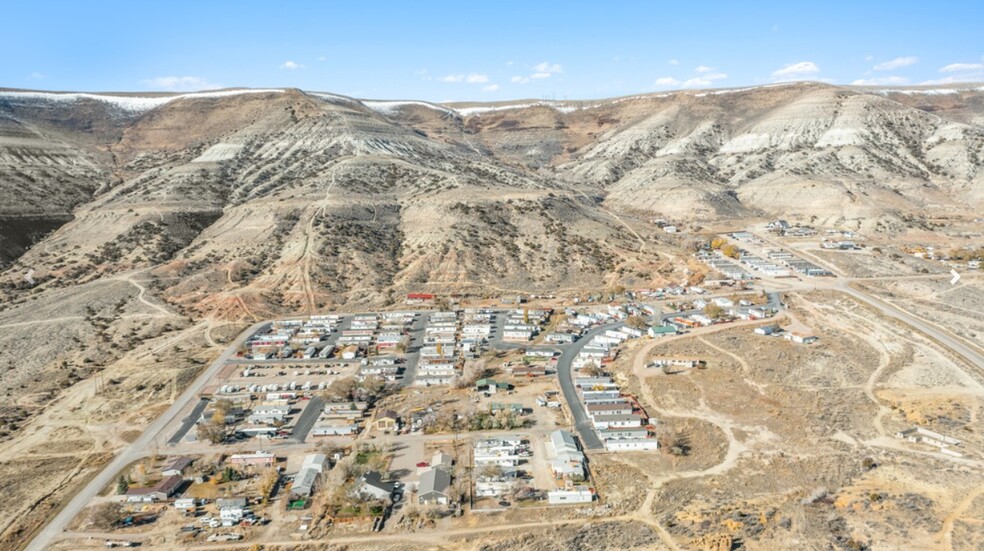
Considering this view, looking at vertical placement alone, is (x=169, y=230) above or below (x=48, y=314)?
above

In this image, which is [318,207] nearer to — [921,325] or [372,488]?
[372,488]

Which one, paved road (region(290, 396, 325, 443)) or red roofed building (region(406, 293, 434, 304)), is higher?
red roofed building (region(406, 293, 434, 304))

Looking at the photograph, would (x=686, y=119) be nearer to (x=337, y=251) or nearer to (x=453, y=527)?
(x=337, y=251)

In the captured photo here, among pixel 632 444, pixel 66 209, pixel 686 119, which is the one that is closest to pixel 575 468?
pixel 632 444

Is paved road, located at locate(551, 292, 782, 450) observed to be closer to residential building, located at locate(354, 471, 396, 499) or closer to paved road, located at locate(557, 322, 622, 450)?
paved road, located at locate(557, 322, 622, 450)

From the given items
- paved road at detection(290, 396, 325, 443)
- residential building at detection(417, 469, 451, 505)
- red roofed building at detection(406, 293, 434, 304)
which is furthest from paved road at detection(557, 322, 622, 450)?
red roofed building at detection(406, 293, 434, 304)

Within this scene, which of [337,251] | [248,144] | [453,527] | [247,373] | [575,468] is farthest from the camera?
[248,144]
